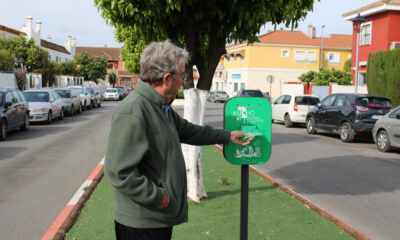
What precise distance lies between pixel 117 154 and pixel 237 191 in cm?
460

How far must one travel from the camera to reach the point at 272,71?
52.4 meters

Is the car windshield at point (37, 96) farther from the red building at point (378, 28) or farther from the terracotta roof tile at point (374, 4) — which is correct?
the terracotta roof tile at point (374, 4)

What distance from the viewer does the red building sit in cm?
2616

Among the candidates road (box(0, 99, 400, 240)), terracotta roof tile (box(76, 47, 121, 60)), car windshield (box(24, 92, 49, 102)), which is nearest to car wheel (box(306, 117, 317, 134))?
road (box(0, 99, 400, 240))

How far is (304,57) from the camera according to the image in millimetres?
53094

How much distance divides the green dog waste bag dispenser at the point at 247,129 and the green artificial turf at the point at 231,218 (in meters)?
1.51

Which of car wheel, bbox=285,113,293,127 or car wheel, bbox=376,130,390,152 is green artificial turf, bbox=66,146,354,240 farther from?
car wheel, bbox=285,113,293,127

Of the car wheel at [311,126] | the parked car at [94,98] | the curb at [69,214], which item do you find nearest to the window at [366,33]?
the car wheel at [311,126]

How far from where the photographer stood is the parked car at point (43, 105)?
61.5 feet

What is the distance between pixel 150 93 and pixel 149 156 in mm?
367

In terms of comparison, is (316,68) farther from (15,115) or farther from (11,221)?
(11,221)

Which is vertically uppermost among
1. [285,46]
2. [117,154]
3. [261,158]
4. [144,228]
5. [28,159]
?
[285,46]

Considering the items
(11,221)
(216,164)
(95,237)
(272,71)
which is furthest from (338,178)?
(272,71)

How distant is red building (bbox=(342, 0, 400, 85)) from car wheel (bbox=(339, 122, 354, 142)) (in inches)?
478
